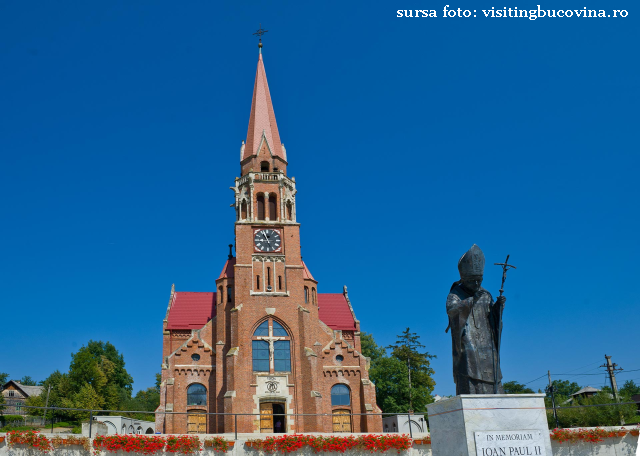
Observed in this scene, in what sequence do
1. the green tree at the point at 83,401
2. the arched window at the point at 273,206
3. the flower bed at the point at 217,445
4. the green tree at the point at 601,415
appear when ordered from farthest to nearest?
the green tree at the point at 83,401
the arched window at the point at 273,206
the green tree at the point at 601,415
the flower bed at the point at 217,445

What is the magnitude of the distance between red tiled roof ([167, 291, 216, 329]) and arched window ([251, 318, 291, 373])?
25.5 ft

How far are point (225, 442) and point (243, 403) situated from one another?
69.1 feet

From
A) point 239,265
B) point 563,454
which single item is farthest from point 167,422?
point 563,454

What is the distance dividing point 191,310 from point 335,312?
1274 centimetres

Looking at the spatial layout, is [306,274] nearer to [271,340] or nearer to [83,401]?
[271,340]

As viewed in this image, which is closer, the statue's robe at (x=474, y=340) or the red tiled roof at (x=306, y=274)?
the statue's robe at (x=474, y=340)

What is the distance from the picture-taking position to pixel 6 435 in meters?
17.3

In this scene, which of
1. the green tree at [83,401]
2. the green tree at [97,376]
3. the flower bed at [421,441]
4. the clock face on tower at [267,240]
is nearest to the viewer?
the flower bed at [421,441]

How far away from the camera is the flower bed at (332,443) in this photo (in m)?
19.0

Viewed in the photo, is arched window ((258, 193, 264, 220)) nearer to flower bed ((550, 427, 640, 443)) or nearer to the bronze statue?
flower bed ((550, 427, 640, 443))

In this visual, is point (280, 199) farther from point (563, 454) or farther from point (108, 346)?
point (108, 346)

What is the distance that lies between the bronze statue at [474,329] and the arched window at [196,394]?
33.5 meters

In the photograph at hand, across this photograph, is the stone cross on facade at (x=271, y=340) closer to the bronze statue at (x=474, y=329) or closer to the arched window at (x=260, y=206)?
the arched window at (x=260, y=206)

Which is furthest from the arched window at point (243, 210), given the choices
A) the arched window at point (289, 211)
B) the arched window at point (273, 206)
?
the arched window at point (289, 211)
